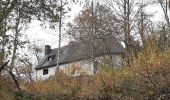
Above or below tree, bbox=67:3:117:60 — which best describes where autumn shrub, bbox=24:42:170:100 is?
below

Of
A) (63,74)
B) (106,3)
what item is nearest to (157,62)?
(63,74)

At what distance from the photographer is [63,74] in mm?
29641

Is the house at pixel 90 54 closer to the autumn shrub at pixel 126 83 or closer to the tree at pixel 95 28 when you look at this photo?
the tree at pixel 95 28

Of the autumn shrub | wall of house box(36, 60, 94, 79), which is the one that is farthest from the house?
the autumn shrub

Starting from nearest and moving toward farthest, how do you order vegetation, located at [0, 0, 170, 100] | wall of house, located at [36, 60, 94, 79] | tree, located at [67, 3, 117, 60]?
vegetation, located at [0, 0, 170, 100], wall of house, located at [36, 60, 94, 79], tree, located at [67, 3, 117, 60]

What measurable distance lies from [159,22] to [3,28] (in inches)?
811

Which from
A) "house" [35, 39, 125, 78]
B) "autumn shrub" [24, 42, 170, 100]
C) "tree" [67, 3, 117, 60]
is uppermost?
"tree" [67, 3, 117, 60]

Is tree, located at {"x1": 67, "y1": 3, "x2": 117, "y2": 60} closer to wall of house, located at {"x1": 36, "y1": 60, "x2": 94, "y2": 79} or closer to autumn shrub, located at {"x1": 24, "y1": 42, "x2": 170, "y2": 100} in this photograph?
wall of house, located at {"x1": 36, "y1": 60, "x2": 94, "y2": 79}

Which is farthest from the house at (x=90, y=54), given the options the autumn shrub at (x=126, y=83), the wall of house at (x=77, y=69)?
the autumn shrub at (x=126, y=83)

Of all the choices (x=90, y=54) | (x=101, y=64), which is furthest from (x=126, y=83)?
(x=90, y=54)

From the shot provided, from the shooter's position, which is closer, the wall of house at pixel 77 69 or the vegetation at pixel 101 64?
the vegetation at pixel 101 64

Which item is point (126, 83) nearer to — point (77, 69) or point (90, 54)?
point (77, 69)

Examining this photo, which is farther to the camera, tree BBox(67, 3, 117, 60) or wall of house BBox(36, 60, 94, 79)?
tree BBox(67, 3, 117, 60)

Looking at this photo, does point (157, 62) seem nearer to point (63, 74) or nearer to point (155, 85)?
point (155, 85)
